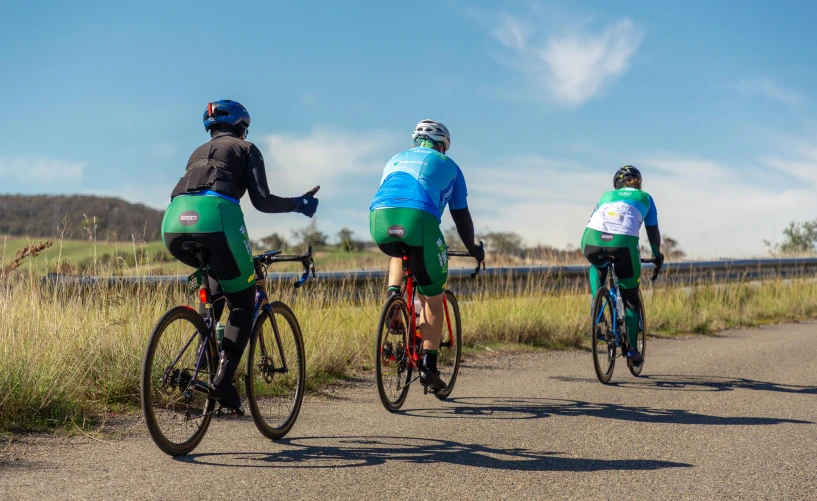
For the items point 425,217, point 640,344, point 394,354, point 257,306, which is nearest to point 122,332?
point 257,306

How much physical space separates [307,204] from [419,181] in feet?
4.42

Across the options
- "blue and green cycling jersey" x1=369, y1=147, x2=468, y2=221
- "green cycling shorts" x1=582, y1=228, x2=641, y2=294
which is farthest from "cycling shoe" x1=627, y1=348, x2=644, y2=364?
"blue and green cycling jersey" x1=369, y1=147, x2=468, y2=221

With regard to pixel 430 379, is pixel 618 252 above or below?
above

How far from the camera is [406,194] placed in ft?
20.0

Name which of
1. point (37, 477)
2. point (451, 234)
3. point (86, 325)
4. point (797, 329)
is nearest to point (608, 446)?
point (37, 477)

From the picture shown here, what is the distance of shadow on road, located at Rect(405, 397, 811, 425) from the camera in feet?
20.3

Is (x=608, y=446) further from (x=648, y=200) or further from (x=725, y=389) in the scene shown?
(x=648, y=200)

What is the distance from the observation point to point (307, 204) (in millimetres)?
4988

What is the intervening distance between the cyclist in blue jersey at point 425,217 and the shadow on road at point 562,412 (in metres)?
0.30

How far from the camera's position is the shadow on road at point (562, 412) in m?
6.18

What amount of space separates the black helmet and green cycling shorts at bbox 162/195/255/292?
200 inches

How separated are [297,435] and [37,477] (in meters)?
1.74

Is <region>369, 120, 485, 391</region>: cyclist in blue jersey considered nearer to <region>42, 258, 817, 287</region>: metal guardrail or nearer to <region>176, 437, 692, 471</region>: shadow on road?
<region>176, 437, 692, 471</region>: shadow on road

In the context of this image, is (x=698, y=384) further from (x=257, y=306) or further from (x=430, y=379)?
(x=257, y=306)
